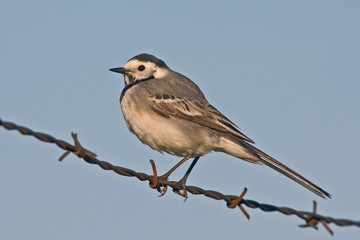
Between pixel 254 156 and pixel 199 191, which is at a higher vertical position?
pixel 254 156

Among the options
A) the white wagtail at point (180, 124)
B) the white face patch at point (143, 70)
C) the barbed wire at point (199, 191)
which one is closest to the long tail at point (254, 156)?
the white wagtail at point (180, 124)

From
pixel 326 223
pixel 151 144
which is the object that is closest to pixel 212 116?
pixel 151 144

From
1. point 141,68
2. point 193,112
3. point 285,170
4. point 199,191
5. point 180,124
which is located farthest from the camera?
point 141,68

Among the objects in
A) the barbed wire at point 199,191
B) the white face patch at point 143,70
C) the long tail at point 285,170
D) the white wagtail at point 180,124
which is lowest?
the barbed wire at point 199,191

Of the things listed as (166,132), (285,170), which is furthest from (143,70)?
(285,170)

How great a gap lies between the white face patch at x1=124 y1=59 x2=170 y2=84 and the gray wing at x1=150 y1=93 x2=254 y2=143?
1.14 m

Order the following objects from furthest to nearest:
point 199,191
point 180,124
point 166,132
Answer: point 180,124 < point 166,132 < point 199,191

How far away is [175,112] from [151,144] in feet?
2.32

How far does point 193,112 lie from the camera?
10086 mm

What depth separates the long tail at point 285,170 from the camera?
25.8 feet

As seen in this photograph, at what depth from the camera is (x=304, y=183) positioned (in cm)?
818

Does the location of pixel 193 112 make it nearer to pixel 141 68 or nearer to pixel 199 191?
pixel 141 68

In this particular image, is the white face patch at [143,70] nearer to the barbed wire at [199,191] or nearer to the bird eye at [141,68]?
the bird eye at [141,68]

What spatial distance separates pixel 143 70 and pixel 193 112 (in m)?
1.78
